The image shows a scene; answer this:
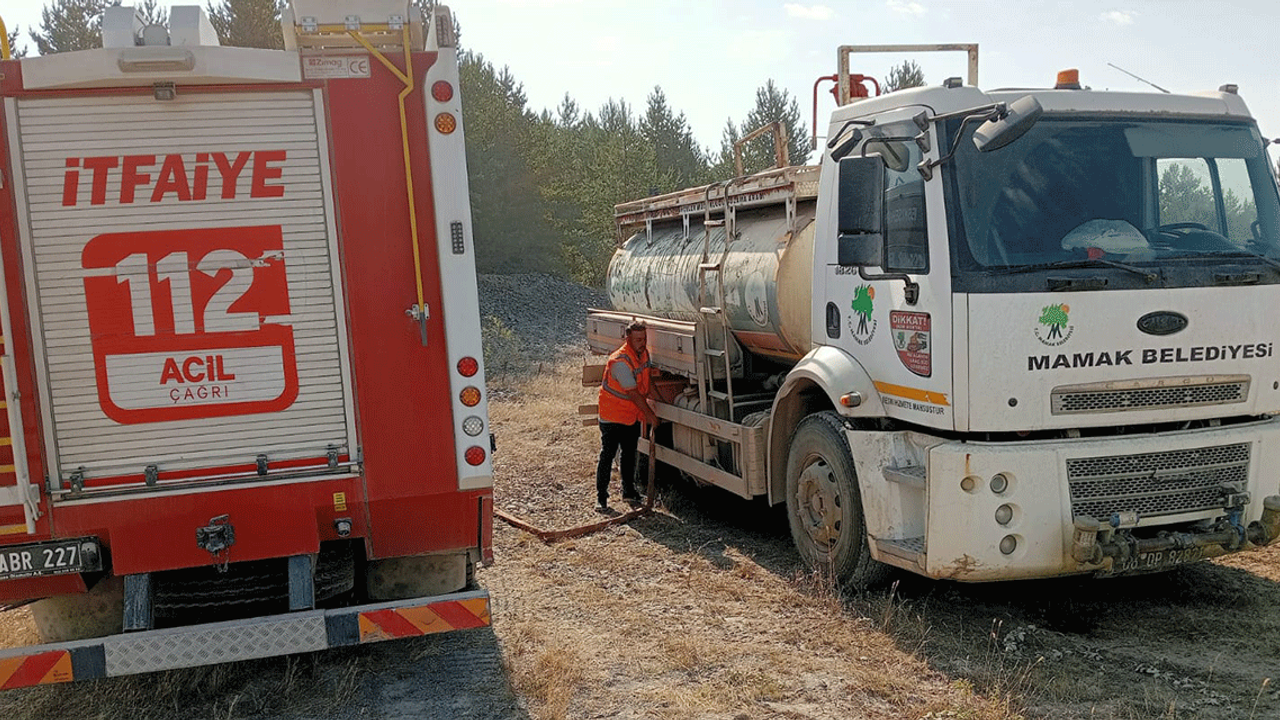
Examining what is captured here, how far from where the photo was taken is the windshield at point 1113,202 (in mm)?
5082

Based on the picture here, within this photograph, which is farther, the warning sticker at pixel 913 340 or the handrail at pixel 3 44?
the warning sticker at pixel 913 340

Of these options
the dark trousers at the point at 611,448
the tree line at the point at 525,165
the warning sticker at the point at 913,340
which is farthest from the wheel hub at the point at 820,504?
the tree line at the point at 525,165

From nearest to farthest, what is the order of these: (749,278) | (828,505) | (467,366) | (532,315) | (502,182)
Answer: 1. (467,366)
2. (828,505)
3. (749,278)
4. (532,315)
5. (502,182)

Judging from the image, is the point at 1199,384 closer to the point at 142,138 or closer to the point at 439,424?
the point at 439,424

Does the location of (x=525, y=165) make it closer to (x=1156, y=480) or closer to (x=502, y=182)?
(x=502, y=182)

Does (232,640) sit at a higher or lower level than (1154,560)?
higher

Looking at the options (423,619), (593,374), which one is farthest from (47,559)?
(593,374)

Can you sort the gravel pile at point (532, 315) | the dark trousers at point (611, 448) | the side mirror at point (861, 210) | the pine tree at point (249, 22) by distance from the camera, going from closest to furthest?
the side mirror at point (861, 210)
the dark trousers at point (611, 448)
the gravel pile at point (532, 315)
the pine tree at point (249, 22)

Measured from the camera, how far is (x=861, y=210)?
17.8 ft

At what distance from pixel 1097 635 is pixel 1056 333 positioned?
175cm

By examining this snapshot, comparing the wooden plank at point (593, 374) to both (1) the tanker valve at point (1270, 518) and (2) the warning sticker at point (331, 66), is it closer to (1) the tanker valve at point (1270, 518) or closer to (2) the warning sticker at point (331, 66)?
(2) the warning sticker at point (331, 66)

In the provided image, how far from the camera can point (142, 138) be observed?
176 inches

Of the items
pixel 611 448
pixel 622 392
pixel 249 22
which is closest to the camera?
pixel 622 392

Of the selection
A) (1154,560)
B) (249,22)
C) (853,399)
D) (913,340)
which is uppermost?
(249,22)
